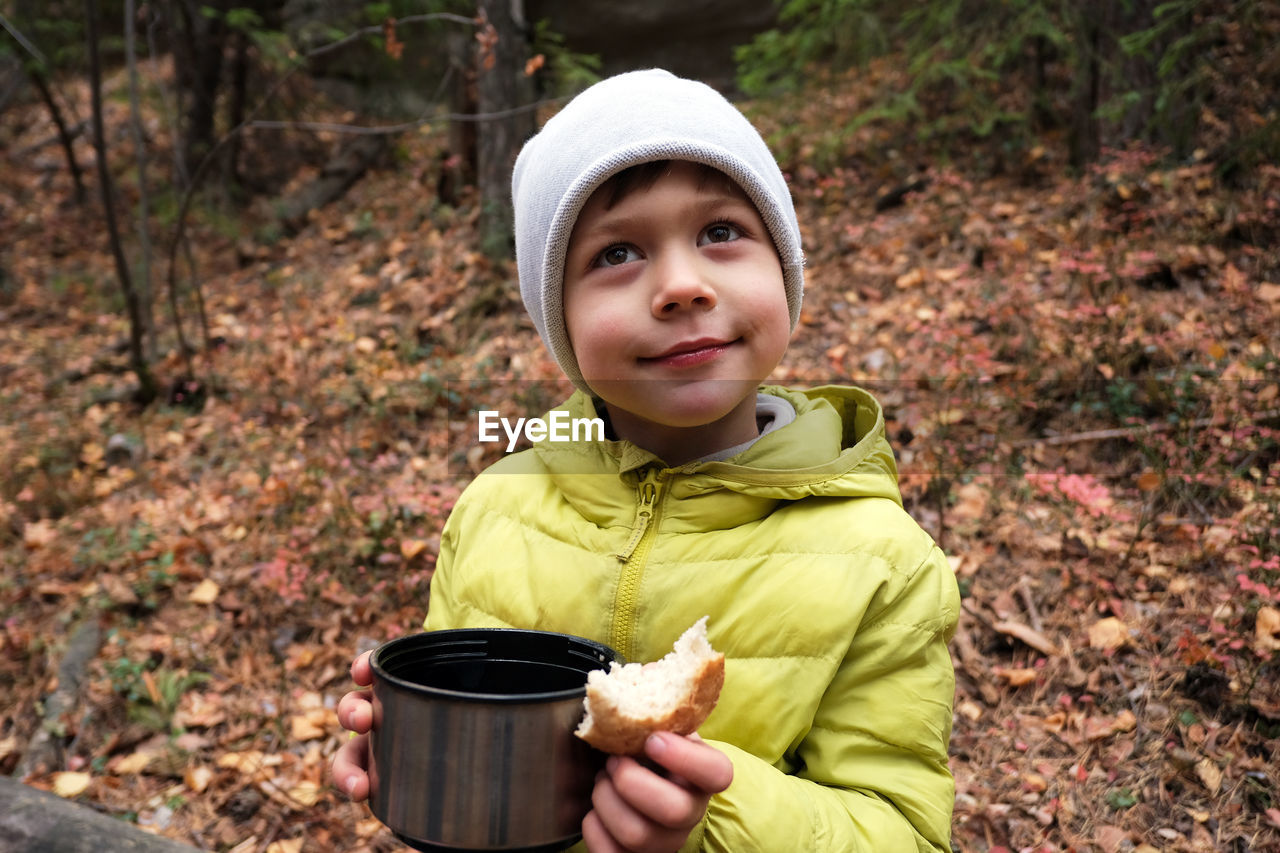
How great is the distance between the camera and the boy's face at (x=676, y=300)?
1434 millimetres

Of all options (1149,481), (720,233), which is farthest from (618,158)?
(1149,481)

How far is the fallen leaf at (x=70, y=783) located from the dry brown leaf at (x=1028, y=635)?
3369mm

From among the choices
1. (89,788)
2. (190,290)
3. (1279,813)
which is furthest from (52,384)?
(1279,813)

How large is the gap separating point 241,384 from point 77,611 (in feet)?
7.65

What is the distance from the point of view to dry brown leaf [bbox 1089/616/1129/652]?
3049mm

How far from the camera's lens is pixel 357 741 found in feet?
4.72

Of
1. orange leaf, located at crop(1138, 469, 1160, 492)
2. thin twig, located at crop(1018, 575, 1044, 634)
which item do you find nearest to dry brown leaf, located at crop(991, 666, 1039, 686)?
thin twig, located at crop(1018, 575, 1044, 634)

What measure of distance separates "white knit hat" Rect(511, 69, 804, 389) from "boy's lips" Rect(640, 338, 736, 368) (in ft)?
0.97

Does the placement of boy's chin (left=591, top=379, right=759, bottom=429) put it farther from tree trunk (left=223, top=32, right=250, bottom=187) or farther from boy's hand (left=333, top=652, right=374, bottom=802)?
tree trunk (left=223, top=32, right=250, bottom=187)

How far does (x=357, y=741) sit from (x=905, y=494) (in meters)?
2.93

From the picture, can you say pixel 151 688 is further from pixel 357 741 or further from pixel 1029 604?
pixel 1029 604

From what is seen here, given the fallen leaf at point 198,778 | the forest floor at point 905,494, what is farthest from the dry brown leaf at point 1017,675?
the fallen leaf at point 198,778

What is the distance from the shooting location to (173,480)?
16.5 feet

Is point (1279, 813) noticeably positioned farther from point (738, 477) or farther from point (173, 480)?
point (173, 480)
